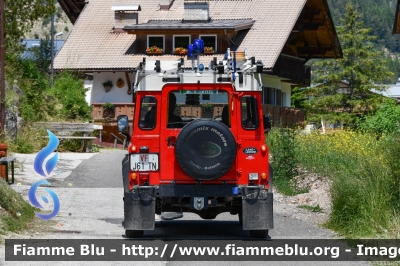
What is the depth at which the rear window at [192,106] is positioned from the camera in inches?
573

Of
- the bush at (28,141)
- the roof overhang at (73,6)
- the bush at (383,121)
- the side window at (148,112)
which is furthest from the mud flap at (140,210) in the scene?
the roof overhang at (73,6)

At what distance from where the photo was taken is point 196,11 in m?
56.0

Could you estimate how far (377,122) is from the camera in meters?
38.4

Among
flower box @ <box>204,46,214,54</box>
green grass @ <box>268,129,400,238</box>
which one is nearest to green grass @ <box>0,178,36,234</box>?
green grass @ <box>268,129,400,238</box>

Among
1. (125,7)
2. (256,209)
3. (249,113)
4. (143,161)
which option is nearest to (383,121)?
(125,7)

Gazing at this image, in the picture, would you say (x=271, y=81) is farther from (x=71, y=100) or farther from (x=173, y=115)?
(x=173, y=115)

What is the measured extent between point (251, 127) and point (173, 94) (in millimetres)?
1350

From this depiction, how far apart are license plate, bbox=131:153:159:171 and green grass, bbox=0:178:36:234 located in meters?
2.15

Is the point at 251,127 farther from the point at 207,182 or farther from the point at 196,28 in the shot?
the point at 196,28

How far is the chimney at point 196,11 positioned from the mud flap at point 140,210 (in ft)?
139

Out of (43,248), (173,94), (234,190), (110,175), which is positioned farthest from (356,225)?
(110,175)

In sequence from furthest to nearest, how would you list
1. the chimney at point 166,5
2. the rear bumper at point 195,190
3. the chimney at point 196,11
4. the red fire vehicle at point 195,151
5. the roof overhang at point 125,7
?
1. the chimney at point 166,5
2. the roof overhang at point 125,7
3. the chimney at point 196,11
4. the rear bumper at point 195,190
5. the red fire vehicle at point 195,151

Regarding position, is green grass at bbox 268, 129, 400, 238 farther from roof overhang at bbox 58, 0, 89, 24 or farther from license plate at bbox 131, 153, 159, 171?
roof overhang at bbox 58, 0, 89, 24

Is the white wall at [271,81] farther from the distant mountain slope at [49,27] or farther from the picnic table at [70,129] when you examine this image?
the distant mountain slope at [49,27]
